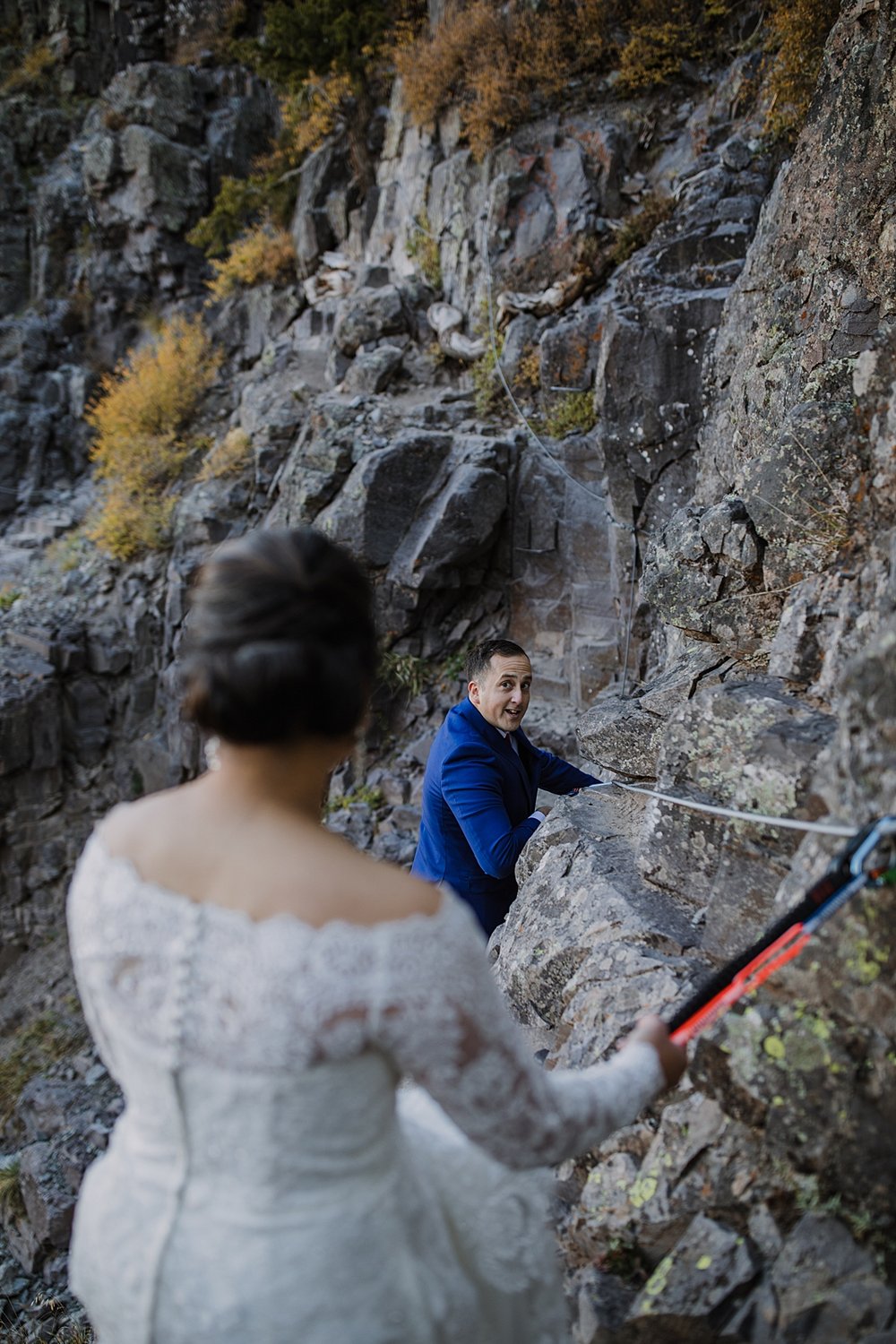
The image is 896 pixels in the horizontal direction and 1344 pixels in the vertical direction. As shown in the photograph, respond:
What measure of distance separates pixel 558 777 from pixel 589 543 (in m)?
4.96

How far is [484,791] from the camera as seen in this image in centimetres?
340

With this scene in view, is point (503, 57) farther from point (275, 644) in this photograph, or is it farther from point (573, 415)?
point (275, 644)

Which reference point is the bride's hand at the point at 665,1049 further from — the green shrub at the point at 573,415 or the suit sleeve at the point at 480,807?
the green shrub at the point at 573,415

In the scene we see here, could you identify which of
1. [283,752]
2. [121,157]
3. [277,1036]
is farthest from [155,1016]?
[121,157]

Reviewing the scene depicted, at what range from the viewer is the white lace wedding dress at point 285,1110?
117 cm

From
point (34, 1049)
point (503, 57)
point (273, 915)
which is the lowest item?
point (34, 1049)

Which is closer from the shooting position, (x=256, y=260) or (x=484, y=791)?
(x=484, y=791)

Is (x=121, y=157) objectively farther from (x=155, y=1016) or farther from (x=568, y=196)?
(x=155, y=1016)

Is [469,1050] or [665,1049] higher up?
[469,1050]

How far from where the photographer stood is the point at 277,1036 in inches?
45.8

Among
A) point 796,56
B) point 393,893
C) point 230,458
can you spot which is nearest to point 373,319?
point 230,458

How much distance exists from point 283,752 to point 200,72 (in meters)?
18.1

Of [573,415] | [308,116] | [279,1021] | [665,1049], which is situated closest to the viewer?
[279,1021]

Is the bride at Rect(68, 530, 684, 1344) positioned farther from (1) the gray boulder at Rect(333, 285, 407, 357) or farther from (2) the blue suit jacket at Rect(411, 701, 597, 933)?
(1) the gray boulder at Rect(333, 285, 407, 357)
